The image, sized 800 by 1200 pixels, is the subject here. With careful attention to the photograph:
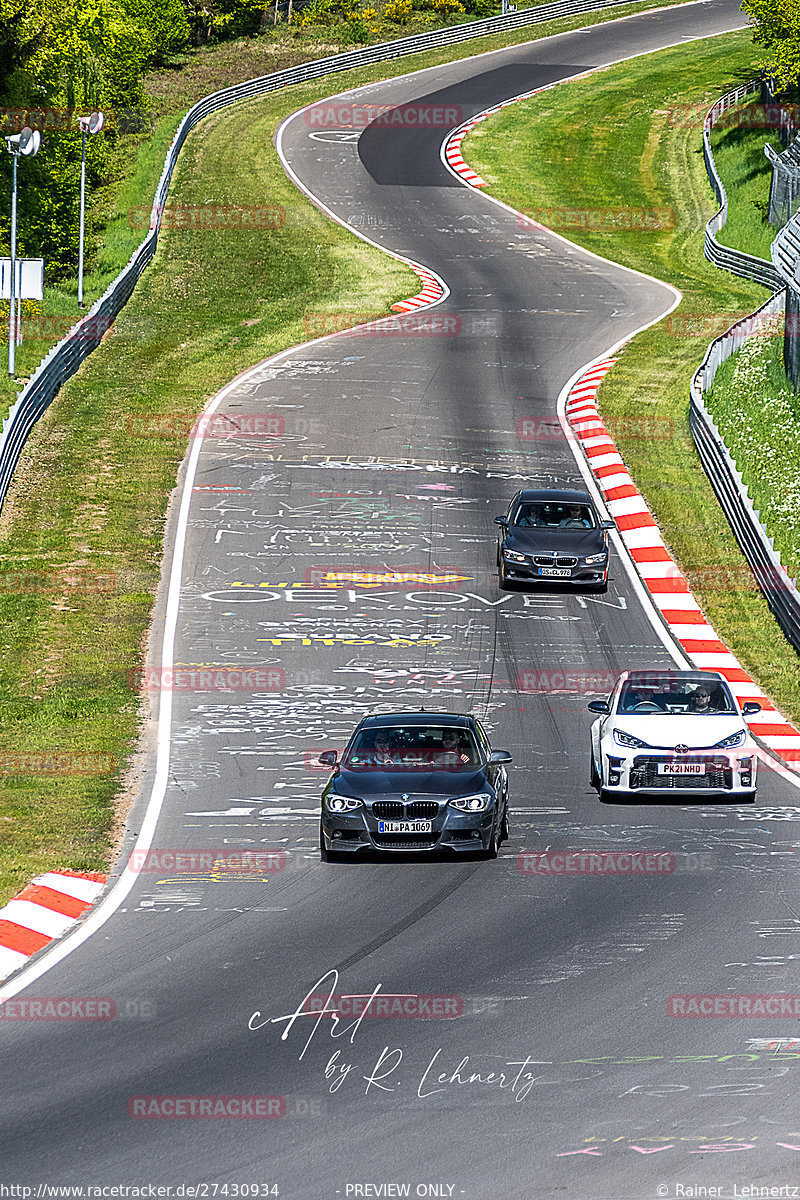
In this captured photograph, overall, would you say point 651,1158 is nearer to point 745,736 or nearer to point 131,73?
point 745,736

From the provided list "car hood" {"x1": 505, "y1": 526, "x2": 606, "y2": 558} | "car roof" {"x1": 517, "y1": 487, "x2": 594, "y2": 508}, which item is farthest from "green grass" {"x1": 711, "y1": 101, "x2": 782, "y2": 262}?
"car hood" {"x1": 505, "y1": 526, "x2": 606, "y2": 558}

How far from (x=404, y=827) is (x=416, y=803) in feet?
0.84

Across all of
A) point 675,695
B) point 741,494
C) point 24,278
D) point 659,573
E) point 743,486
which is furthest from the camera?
point 24,278

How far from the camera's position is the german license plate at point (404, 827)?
1563cm

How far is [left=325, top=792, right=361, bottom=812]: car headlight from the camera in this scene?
1584 centimetres

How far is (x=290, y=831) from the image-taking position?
57.1 ft

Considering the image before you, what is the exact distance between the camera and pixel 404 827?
15672mm

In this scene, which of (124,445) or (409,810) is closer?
(409,810)
